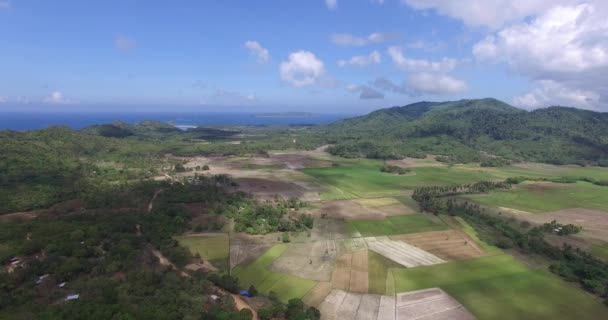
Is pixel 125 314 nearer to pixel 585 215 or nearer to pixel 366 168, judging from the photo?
pixel 585 215

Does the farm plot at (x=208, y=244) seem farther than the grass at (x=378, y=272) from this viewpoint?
Yes

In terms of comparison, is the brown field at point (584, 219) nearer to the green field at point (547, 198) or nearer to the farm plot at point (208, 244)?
the green field at point (547, 198)

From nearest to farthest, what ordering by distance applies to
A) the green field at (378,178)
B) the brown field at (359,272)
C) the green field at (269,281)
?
the green field at (269,281) < the brown field at (359,272) < the green field at (378,178)

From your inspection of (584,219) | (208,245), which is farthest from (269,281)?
(584,219)

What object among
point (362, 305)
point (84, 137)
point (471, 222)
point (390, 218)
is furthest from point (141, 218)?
point (84, 137)

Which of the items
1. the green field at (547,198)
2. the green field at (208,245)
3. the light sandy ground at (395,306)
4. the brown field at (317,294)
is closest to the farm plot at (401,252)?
the light sandy ground at (395,306)

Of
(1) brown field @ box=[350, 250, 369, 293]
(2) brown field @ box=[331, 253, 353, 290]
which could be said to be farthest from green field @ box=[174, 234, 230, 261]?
(1) brown field @ box=[350, 250, 369, 293]

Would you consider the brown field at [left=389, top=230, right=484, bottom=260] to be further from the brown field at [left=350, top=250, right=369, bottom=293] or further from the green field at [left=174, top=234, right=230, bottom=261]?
the green field at [left=174, top=234, right=230, bottom=261]

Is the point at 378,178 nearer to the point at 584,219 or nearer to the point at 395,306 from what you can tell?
the point at 584,219
